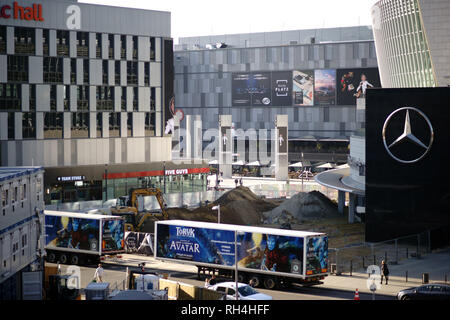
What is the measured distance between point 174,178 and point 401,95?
1512 inches

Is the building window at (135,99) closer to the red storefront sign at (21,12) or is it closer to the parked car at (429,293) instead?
the red storefront sign at (21,12)

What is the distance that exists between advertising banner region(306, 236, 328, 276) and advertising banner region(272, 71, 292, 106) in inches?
4063

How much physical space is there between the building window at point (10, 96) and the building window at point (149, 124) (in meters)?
16.4

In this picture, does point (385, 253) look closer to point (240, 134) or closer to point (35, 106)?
point (35, 106)

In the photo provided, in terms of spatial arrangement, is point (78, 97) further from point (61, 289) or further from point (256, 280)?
point (61, 289)

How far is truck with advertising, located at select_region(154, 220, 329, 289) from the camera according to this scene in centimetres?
4388

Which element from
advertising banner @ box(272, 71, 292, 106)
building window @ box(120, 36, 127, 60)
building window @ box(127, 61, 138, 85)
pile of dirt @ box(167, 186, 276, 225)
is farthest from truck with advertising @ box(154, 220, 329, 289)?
advertising banner @ box(272, 71, 292, 106)

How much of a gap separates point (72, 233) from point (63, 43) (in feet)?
112

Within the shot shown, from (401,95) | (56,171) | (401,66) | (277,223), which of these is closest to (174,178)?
(56,171)

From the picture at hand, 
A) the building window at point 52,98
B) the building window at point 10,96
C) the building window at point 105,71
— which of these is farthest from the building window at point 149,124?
the building window at point 10,96

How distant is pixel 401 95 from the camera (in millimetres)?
61406

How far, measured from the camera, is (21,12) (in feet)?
261

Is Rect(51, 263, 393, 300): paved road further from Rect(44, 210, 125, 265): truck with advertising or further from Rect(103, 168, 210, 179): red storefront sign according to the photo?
Rect(103, 168, 210, 179): red storefront sign

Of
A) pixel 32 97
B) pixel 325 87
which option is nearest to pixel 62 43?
pixel 32 97
